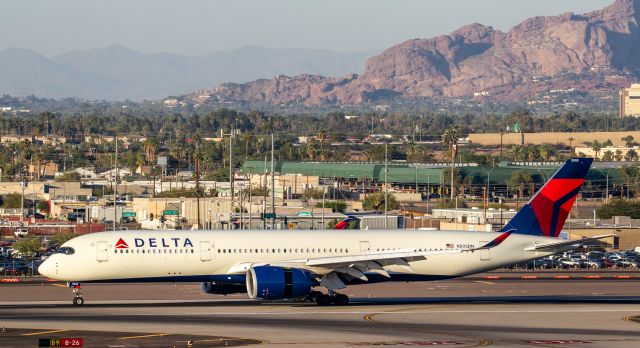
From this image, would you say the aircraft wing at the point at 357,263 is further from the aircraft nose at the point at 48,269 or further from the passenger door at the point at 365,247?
the aircraft nose at the point at 48,269

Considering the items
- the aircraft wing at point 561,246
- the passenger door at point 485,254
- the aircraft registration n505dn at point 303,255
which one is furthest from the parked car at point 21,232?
the aircraft wing at point 561,246

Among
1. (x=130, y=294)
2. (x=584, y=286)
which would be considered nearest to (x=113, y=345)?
(x=130, y=294)

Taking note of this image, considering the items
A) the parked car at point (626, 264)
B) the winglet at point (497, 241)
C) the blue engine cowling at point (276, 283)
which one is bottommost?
the parked car at point (626, 264)

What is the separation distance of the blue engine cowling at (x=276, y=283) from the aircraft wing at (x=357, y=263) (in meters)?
1.17

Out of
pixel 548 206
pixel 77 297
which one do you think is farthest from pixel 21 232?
pixel 548 206

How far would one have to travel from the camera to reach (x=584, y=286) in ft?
229

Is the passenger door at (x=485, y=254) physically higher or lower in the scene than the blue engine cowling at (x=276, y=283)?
higher

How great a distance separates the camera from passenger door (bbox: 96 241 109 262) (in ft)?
182

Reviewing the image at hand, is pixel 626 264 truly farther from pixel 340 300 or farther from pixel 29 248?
pixel 29 248

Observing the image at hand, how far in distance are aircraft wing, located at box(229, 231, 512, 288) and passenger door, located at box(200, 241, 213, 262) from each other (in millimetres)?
1240

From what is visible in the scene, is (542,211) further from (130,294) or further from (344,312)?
(130,294)

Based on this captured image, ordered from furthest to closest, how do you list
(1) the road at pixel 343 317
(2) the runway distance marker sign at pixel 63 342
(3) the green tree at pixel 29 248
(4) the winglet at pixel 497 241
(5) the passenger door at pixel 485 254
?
(3) the green tree at pixel 29 248, (5) the passenger door at pixel 485 254, (4) the winglet at pixel 497 241, (1) the road at pixel 343 317, (2) the runway distance marker sign at pixel 63 342

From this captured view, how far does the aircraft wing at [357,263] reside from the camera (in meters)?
55.6

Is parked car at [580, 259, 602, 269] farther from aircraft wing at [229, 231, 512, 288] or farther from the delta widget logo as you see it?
the delta widget logo
